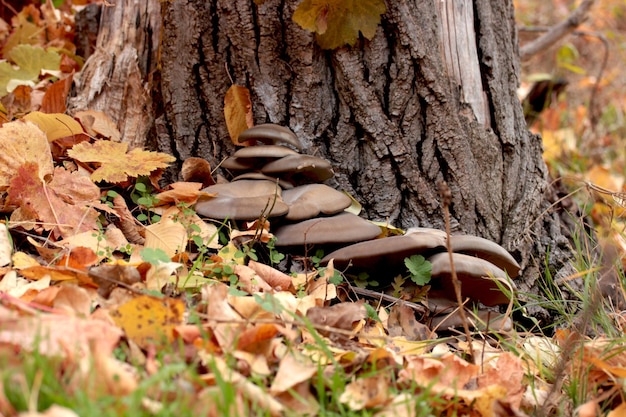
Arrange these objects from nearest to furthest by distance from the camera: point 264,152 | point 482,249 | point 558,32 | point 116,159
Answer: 1. point 482,249
2. point 264,152
3. point 116,159
4. point 558,32

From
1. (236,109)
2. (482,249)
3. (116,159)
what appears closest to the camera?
(482,249)

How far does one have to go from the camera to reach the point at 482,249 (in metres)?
2.58

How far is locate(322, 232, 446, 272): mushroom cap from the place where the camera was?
2426 mm

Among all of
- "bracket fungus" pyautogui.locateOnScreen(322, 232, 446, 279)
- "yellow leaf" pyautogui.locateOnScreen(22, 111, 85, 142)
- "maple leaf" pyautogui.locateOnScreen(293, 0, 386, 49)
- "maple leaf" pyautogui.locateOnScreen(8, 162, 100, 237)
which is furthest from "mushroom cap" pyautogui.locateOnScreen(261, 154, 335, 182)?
"yellow leaf" pyautogui.locateOnScreen(22, 111, 85, 142)

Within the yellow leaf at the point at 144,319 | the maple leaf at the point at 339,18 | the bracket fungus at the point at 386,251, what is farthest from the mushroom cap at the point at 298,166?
the yellow leaf at the point at 144,319

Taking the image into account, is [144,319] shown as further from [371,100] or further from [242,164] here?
[371,100]

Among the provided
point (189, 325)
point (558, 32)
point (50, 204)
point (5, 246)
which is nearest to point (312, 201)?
point (189, 325)

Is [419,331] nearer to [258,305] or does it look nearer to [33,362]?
[258,305]

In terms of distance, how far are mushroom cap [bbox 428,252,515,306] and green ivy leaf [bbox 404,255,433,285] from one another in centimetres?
2

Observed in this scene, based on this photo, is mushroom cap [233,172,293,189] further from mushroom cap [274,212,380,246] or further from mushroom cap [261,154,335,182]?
mushroom cap [274,212,380,246]

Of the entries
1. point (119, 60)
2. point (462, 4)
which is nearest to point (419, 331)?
point (462, 4)

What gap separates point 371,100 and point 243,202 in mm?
797

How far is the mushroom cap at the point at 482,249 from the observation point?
257 cm

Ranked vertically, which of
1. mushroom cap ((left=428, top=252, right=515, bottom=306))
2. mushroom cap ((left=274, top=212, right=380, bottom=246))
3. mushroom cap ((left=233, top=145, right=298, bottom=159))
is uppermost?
mushroom cap ((left=233, top=145, right=298, bottom=159))
